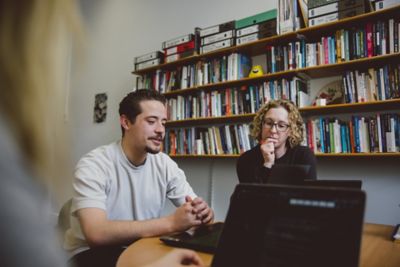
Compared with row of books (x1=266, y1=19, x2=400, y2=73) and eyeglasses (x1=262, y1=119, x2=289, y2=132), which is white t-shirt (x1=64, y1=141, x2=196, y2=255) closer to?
eyeglasses (x1=262, y1=119, x2=289, y2=132)

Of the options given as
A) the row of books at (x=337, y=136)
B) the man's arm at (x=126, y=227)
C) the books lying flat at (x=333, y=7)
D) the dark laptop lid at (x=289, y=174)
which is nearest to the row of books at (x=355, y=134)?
the row of books at (x=337, y=136)

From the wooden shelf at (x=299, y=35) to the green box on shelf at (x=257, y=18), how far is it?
0.62 ft

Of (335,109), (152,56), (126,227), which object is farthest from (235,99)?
(126,227)

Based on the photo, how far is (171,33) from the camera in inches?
148

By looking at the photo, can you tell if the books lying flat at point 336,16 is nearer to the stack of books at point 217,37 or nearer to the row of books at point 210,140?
the stack of books at point 217,37

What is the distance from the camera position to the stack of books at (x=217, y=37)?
9.34 feet

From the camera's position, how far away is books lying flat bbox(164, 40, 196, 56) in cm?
312

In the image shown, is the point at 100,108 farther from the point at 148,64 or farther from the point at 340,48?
the point at 340,48

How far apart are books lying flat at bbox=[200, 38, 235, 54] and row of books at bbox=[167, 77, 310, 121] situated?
38 centimetres

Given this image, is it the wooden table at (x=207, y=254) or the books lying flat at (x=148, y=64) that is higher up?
the books lying flat at (x=148, y=64)

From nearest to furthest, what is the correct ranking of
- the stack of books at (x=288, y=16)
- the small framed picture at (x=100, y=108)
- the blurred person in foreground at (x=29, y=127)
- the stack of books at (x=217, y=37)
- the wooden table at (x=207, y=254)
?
the blurred person in foreground at (x=29, y=127), the wooden table at (x=207, y=254), the stack of books at (x=288, y=16), the stack of books at (x=217, y=37), the small framed picture at (x=100, y=108)

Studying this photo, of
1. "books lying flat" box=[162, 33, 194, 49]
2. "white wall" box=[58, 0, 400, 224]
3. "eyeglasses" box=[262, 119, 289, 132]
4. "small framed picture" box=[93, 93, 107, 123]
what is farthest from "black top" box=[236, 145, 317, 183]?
"small framed picture" box=[93, 93, 107, 123]

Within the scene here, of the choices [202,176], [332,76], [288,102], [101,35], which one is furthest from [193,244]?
[101,35]

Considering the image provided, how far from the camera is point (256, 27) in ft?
8.82
